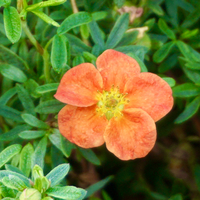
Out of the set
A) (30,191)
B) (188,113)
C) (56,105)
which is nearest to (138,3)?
(188,113)

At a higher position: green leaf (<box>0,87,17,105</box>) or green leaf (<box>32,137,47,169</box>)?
green leaf (<box>0,87,17,105</box>)

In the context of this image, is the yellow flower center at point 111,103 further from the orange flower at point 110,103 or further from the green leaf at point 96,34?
the green leaf at point 96,34

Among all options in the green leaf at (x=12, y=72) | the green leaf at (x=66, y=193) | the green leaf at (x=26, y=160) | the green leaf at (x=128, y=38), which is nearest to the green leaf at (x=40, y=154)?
the green leaf at (x=26, y=160)

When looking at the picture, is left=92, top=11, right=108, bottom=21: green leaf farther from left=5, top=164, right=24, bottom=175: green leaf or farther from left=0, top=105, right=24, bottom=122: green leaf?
left=5, top=164, right=24, bottom=175: green leaf

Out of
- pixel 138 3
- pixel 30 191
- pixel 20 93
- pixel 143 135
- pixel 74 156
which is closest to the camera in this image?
pixel 30 191

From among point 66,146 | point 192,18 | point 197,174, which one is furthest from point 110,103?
point 197,174

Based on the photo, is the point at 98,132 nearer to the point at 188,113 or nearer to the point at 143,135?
the point at 143,135

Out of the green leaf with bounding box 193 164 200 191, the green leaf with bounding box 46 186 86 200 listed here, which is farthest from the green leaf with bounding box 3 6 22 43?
the green leaf with bounding box 193 164 200 191

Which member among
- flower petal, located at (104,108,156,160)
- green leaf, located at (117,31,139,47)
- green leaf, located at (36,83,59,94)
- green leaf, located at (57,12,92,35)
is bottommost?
flower petal, located at (104,108,156,160)
